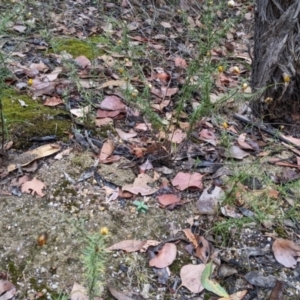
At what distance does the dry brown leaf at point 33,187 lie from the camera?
5.64 ft

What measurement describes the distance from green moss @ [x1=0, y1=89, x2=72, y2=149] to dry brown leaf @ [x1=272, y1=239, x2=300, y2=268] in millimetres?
1000

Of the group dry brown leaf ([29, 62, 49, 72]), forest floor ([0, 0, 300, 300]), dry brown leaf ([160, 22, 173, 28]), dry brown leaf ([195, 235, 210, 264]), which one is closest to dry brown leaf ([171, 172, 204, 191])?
forest floor ([0, 0, 300, 300])

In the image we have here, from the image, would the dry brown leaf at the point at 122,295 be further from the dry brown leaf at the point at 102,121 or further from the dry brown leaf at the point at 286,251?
the dry brown leaf at the point at 102,121

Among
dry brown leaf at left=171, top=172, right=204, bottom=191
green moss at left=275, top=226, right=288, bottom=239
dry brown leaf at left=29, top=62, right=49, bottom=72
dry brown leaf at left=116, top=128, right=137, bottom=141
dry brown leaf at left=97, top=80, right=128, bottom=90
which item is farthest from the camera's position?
dry brown leaf at left=29, top=62, right=49, bottom=72

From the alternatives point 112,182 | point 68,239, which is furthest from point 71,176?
point 68,239

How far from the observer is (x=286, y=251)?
1.62 m

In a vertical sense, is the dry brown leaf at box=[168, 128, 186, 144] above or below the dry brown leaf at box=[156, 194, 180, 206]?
above

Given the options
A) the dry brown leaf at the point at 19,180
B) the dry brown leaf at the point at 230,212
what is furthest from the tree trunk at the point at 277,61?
the dry brown leaf at the point at 19,180

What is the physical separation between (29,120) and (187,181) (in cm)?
76

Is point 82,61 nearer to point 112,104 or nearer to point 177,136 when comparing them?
point 112,104

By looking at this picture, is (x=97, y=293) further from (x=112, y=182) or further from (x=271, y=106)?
(x=271, y=106)

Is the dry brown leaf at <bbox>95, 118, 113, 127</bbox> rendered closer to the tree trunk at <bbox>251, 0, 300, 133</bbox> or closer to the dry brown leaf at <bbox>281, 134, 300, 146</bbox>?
the tree trunk at <bbox>251, 0, 300, 133</bbox>

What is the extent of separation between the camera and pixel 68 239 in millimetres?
1573

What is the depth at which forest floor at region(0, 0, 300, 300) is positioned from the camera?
4.89ft
